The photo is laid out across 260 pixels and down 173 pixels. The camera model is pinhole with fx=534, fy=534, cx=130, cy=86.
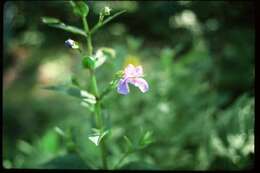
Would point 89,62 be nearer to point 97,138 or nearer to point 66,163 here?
point 97,138

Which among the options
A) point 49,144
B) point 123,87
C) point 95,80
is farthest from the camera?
Answer: point 49,144

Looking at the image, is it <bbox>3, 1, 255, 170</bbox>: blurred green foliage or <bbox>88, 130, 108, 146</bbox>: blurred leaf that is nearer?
<bbox>88, 130, 108, 146</bbox>: blurred leaf

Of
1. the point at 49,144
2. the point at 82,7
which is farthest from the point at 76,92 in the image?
the point at 49,144

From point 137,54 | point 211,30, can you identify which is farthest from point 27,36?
point 211,30

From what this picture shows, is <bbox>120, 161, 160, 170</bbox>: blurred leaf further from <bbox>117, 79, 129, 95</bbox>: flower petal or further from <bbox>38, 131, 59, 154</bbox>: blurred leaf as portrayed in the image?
<bbox>38, 131, 59, 154</bbox>: blurred leaf

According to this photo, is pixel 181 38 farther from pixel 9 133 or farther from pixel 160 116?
pixel 9 133

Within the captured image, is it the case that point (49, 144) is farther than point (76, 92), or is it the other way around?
point (49, 144)

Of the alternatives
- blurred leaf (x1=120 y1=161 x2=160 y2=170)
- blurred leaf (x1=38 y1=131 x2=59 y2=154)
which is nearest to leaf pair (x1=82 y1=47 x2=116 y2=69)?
blurred leaf (x1=120 y1=161 x2=160 y2=170)
